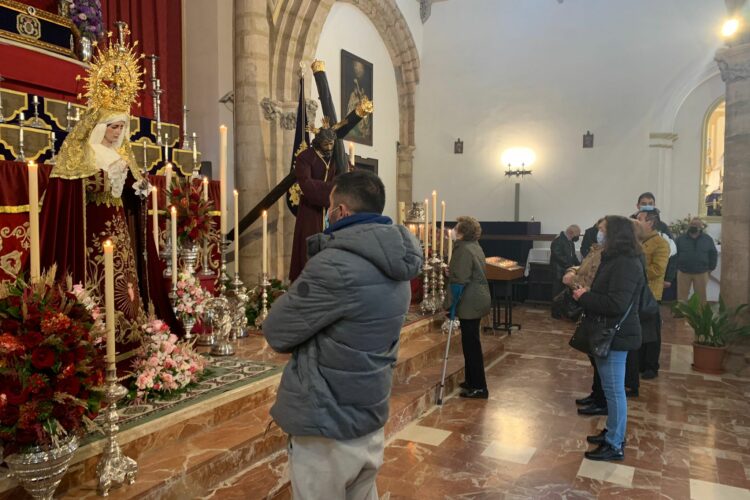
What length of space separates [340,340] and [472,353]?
3307 mm

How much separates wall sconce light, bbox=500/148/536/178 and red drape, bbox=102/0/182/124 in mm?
7195

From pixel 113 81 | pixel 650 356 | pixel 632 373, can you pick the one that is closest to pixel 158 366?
pixel 113 81

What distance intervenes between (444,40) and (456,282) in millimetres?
9292

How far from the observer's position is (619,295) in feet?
11.8

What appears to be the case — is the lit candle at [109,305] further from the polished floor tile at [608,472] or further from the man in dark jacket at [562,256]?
the man in dark jacket at [562,256]

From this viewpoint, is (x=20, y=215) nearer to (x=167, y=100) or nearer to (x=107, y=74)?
(x=107, y=74)

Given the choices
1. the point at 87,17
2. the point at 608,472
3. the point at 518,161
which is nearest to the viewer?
the point at 608,472

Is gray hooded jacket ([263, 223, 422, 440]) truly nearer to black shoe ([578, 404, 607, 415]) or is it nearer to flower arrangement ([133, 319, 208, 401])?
flower arrangement ([133, 319, 208, 401])

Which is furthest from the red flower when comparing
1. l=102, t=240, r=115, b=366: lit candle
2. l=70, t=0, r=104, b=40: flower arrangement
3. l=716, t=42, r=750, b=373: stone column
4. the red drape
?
l=716, t=42, r=750, b=373: stone column

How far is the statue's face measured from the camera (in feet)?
10.6

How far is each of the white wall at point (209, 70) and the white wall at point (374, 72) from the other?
183cm

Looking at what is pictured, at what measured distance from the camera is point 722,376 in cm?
580

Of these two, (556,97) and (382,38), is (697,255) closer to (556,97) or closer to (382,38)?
(556,97)

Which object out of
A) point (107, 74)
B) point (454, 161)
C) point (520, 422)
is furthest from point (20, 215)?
point (454, 161)
